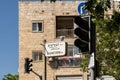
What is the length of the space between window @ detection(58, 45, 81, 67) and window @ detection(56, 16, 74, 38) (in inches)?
60.2

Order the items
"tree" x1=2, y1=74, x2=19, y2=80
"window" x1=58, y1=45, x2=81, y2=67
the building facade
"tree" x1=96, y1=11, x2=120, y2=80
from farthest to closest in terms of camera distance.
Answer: "tree" x1=2, y1=74, x2=19, y2=80
the building facade
"window" x1=58, y1=45, x2=81, y2=67
"tree" x1=96, y1=11, x2=120, y2=80

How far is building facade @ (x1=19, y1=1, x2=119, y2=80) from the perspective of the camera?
59.3 m

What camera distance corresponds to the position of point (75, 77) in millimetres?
59344

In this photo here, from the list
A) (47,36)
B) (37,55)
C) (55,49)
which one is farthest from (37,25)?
(55,49)

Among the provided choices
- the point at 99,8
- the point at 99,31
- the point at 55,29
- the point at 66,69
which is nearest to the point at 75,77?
the point at 66,69

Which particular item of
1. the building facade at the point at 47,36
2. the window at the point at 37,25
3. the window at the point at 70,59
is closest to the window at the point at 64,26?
the building facade at the point at 47,36

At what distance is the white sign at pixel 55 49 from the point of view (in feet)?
176

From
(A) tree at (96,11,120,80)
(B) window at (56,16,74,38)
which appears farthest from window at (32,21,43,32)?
(A) tree at (96,11,120,80)

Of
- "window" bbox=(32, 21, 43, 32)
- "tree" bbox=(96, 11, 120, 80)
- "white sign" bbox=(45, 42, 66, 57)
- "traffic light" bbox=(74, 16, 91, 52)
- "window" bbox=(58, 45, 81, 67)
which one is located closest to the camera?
"traffic light" bbox=(74, 16, 91, 52)

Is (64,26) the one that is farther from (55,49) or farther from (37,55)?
(55,49)

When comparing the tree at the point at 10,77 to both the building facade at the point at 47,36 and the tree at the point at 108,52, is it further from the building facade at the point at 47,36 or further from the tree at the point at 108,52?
the tree at the point at 108,52

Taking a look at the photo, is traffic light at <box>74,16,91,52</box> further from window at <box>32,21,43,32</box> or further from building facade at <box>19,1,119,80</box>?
window at <box>32,21,43,32</box>

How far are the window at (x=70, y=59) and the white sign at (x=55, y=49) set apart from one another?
4.15 metres

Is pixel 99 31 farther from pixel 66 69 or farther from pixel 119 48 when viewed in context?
pixel 66 69
